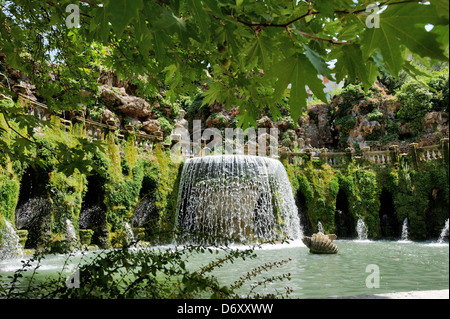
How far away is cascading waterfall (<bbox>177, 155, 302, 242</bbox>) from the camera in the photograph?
1241cm

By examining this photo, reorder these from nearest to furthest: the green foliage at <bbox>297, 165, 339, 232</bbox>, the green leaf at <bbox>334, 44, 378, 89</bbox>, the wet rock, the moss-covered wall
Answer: the green leaf at <bbox>334, 44, 378, 89</bbox> < the moss-covered wall < the green foliage at <bbox>297, 165, 339, 232</bbox> < the wet rock

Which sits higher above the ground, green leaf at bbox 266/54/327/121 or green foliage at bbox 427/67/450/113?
green leaf at bbox 266/54/327/121

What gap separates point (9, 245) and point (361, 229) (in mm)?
14083

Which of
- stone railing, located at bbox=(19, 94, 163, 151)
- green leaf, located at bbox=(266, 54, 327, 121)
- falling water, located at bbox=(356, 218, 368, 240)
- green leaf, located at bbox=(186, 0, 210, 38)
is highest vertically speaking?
stone railing, located at bbox=(19, 94, 163, 151)

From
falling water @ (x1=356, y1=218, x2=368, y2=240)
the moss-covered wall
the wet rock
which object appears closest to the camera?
the moss-covered wall

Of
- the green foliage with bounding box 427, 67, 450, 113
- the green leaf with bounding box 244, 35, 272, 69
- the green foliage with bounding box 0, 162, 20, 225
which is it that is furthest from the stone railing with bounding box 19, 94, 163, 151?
the green foliage with bounding box 427, 67, 450, 113

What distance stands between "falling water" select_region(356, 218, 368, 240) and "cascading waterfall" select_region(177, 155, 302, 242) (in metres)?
3.22

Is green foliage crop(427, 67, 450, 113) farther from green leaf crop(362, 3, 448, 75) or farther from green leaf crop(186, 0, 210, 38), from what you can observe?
A: green leaf crop(186, 0, 210, 38)

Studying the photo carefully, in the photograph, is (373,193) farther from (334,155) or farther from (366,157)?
(334,155)

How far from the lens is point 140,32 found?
1.13 meters

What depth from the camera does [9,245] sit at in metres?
7.00

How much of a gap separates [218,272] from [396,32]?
525 cm
